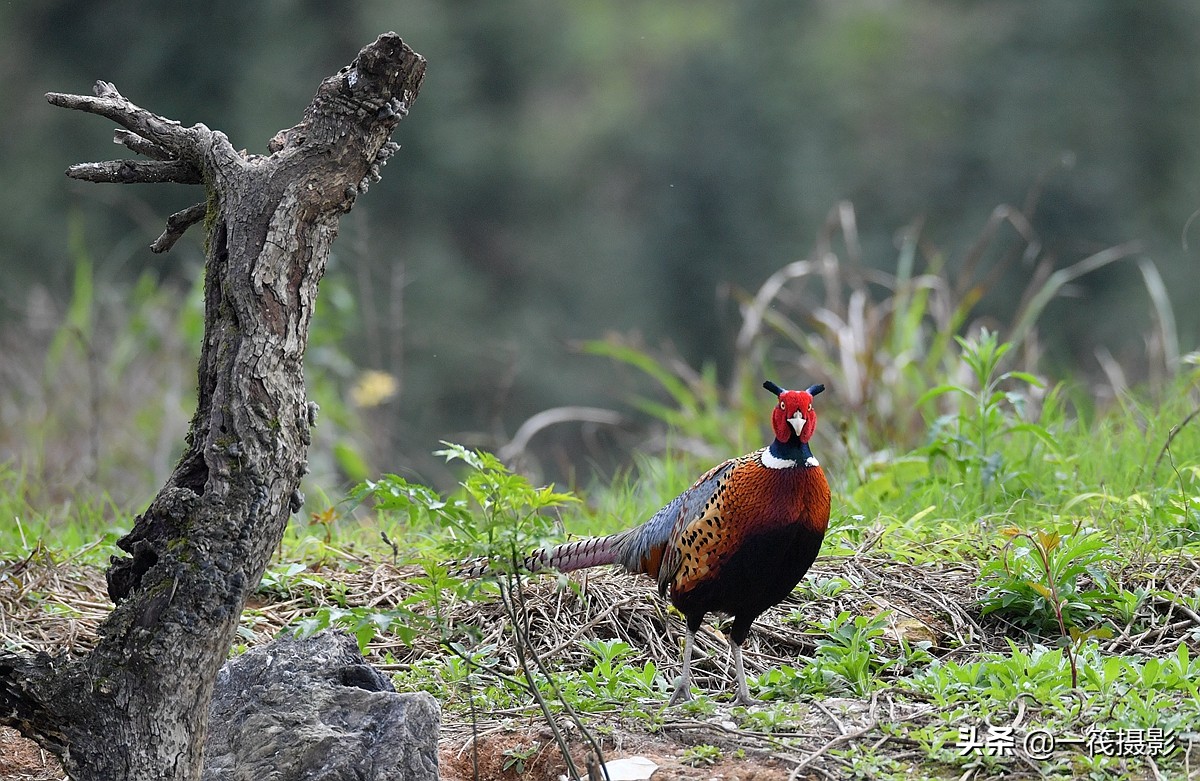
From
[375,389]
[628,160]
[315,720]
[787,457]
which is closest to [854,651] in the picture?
[787,457]

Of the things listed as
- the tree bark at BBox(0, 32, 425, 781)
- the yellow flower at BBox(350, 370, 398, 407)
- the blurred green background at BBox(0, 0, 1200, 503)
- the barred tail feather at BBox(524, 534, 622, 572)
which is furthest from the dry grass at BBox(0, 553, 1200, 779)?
the blurred green background at BBox(0, 0, 1200, 503)

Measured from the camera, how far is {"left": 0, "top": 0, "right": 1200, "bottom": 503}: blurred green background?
16.0 metres

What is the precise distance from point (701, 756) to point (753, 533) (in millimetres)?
589

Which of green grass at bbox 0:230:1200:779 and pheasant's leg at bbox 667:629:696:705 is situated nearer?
green grass at bbox 0:230:1200:779

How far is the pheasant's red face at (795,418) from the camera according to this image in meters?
3.28

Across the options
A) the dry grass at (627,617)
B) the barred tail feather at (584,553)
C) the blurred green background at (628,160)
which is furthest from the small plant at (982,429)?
the blurred green background at (628,160)

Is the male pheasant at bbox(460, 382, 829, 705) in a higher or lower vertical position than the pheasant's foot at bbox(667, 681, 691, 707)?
higher

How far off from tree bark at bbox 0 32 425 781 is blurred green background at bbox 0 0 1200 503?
9710mm

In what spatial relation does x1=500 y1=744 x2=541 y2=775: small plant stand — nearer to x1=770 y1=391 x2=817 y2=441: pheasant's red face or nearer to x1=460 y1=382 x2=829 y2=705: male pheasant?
x1=460 y1=382 x2=829 y2=705: male pheasant

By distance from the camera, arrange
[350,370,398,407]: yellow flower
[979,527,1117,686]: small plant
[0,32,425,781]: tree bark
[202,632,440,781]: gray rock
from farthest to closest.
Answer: [350,370,398,407]: yellow flower, [979,527,1117,686]: small plant, [202,632,440,781]: gray rock, [0,32,425,781]: tree bark

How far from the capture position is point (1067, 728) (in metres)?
2.92

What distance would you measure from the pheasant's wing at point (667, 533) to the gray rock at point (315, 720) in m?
0.85

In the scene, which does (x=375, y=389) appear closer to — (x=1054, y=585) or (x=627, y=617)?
(x=627, y=617)

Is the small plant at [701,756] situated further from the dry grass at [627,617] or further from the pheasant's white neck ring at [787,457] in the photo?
the pheasant's white neck ring at [787,457]
